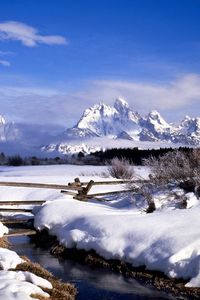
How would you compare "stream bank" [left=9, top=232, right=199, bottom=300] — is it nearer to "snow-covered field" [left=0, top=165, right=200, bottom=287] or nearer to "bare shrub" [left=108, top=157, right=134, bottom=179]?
"snow-covered field" [left=0, top=165, right=200, bottom=287]

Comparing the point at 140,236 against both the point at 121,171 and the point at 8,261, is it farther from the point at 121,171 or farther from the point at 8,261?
the point at 121,171

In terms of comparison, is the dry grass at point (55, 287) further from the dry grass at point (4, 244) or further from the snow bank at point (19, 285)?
the dry grass at point (4, 244)

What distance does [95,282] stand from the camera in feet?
39.0

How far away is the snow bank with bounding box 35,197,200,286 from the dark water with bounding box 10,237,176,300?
72 cm

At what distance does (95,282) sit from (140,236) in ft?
7.26

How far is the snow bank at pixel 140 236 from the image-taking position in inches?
473

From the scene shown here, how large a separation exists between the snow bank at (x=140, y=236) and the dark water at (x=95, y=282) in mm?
715

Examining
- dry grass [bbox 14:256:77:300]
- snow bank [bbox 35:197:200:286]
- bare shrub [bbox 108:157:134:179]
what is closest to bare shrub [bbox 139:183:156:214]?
snow bank [bbox 35:197:200:286]

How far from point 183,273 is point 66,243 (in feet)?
14.8

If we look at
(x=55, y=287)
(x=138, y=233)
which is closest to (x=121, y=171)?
(x=138, y=233)

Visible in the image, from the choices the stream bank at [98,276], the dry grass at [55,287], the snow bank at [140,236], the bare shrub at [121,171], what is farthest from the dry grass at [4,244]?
the bare shrub at [121,171]

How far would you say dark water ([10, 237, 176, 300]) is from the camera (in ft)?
35.6

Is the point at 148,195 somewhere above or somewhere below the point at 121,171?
below

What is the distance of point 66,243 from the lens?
15.2 meters
